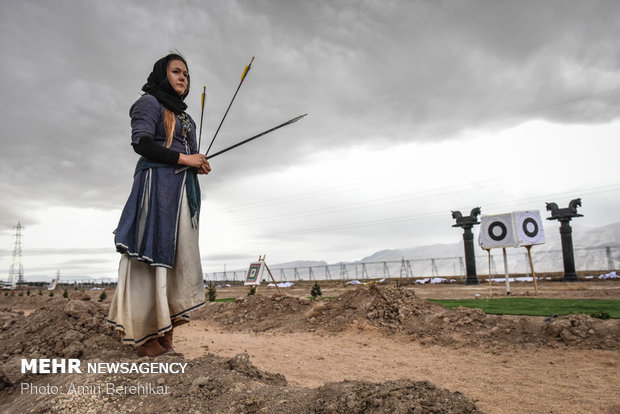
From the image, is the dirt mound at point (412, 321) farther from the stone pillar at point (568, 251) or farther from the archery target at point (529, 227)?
the stone pillar at point (568, 251)

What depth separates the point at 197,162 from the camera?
3402 mm

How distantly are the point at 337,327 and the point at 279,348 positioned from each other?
2.32 metres

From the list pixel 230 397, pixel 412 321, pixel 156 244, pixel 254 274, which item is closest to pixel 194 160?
pixel 156 244

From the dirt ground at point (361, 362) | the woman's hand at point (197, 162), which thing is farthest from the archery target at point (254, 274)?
the woman's hand at point (197, 162)

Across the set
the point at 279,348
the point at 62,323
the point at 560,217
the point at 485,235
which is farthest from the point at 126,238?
the point at 560,217

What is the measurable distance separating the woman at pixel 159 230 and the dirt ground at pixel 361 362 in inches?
13.6

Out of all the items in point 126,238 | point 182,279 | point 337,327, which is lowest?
point 337,327

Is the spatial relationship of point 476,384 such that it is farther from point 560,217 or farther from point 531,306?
point 560,217

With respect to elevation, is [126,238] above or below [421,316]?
above

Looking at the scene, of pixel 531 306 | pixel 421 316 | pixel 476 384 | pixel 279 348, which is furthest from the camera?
pixel 531 306

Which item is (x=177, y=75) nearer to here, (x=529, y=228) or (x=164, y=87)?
(x=164, y=87)

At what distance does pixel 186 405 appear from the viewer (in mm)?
2307

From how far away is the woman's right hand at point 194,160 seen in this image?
3338 mm

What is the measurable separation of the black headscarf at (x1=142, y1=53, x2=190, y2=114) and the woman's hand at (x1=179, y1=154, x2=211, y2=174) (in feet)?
1.78
